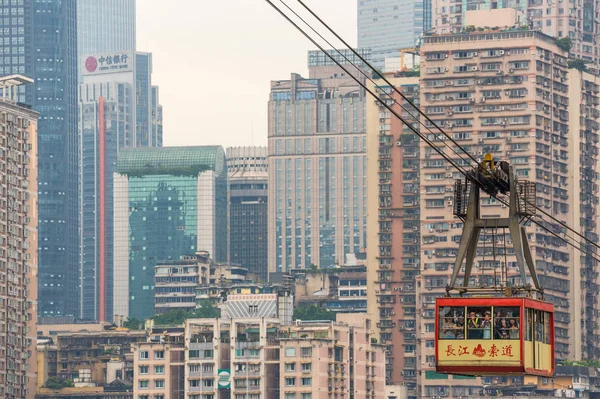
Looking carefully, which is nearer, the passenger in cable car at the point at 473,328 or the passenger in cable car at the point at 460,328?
the passenger in cable car at the point at 473,328

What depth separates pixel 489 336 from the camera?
8112 centimetres

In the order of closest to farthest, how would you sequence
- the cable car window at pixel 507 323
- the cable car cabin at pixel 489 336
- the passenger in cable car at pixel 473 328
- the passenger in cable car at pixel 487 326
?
the cable car window at pixel 507 323, the cable car cabin at pixel 489 336, the passenger in cable car at pixel 487 326, the passenger in cable car at pixel 473 328

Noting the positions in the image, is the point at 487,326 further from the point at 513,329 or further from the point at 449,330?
the point at 449,330

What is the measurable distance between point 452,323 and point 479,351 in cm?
149

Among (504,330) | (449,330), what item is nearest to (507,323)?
(504,330)

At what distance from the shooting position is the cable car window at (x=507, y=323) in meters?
80.6

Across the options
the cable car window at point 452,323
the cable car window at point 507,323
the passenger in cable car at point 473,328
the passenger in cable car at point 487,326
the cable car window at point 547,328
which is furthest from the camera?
the cable car window at point 547,328

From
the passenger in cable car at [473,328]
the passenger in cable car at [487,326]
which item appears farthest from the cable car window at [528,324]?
the passenger in cable car at [473,328]

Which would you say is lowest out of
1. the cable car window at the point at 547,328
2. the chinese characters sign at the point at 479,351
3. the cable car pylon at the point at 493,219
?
the chinese characters sign at the point at 479,351

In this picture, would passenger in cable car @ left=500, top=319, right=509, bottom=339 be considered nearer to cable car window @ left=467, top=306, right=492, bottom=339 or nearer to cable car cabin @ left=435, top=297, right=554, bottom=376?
cable car cabin @ left=435, top=297, right=554, bottom=376

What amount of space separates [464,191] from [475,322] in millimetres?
5024

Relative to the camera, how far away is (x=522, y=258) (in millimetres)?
78562

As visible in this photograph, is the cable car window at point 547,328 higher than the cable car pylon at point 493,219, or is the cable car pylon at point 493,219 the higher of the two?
the cable car pylon at point 493,219

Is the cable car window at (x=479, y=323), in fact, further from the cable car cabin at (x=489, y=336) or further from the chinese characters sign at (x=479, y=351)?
the chinese characters sign at (x=479, y=351)
